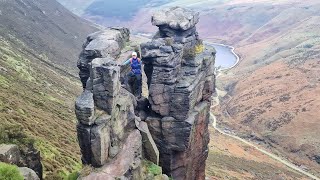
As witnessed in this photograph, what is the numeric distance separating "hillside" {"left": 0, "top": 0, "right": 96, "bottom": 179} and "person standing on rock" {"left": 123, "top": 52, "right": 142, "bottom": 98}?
9.72 metres

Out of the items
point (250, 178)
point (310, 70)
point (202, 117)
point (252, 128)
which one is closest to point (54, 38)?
point (252, 128)

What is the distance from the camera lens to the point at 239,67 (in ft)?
566

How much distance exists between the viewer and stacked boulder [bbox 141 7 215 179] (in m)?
36.2

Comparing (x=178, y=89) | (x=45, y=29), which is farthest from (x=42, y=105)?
(x=45, y=29)

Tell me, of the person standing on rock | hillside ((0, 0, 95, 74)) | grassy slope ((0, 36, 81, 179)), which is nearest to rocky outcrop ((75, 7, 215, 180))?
the person standing on rock

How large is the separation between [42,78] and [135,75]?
5087 centimetres

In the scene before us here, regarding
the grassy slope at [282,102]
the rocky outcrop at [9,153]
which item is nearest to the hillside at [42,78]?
the rocky outcrop at [9,153]

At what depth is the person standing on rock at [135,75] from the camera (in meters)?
35.7

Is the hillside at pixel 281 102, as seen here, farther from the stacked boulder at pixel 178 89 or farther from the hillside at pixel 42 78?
the stacked boulder at pixel 178 89

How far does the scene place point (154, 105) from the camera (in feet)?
122

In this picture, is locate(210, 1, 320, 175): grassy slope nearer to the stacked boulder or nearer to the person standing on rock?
the stacked boulder

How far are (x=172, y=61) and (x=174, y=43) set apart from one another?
10.0 ft

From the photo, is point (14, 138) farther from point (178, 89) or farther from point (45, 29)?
point (45, 29)

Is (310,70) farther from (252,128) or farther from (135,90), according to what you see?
(135,90)
